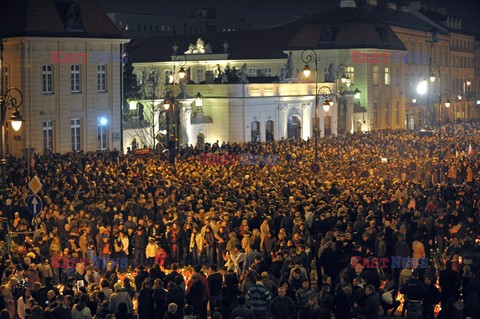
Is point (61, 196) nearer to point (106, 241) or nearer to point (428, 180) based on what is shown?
point (106, 241)

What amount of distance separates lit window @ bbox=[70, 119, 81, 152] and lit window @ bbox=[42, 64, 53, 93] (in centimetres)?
222

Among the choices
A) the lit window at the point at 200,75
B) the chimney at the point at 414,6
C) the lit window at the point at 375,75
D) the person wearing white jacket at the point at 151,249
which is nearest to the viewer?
the person wearing white jacket at the point at 151,249

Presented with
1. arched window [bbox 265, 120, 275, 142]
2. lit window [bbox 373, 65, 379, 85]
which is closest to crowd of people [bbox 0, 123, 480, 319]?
arched window [bbox 265, 120, 275, 142]

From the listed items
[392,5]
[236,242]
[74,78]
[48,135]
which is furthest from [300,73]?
[236,242]

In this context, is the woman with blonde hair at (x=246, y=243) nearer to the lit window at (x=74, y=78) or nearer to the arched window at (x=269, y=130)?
the lit window at (x=74, y=78)

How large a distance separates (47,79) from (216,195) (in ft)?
79.9

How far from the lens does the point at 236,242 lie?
2319cm

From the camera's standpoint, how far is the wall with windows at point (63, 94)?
170 ft

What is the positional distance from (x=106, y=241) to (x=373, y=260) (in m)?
6.61

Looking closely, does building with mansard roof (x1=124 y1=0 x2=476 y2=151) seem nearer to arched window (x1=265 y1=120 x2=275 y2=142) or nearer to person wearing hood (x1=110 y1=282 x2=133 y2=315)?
arched window (x1=265 y1=120 x2=275 y2=142)

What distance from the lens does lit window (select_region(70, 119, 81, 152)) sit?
5455 cm

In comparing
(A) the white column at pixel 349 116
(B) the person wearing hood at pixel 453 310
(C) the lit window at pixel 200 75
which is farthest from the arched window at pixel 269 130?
(B) the person wearing hood at pixel 453 310

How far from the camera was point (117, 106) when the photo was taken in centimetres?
5766

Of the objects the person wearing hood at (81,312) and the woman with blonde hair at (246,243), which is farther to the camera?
the woman with blonde hair at (246,243)
